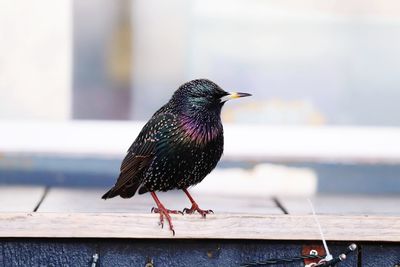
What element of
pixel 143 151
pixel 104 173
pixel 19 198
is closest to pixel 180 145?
pixel 143 151

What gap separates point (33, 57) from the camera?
15.2 feet

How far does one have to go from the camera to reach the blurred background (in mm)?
4617

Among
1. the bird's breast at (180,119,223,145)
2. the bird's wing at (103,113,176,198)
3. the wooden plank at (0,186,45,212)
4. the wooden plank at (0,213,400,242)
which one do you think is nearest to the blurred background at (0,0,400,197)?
the wooden plank at (0,186,45,212)

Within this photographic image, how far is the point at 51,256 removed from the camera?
10.9 feet

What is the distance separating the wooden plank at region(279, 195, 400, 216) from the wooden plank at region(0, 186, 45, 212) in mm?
881

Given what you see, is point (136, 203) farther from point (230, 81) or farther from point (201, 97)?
point (230, 81)

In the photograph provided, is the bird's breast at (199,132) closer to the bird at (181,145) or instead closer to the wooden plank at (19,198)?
the bird at (181,145)

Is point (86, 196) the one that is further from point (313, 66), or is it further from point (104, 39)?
point (313, 66)

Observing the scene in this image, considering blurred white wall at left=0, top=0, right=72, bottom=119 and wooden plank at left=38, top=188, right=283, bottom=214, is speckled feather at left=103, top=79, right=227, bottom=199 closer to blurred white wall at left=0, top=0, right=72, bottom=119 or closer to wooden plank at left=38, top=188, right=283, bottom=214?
wooden plank at left=38, top=188, right=283, bottom=214

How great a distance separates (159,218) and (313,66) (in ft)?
5.60

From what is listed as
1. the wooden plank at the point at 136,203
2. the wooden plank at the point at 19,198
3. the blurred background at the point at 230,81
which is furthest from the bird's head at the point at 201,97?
the blurred background at the point at 230,81

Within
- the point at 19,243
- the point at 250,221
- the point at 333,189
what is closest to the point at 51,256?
the point at 19,243

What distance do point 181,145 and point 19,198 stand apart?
0.82m

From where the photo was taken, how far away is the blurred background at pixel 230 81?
15.1ft
